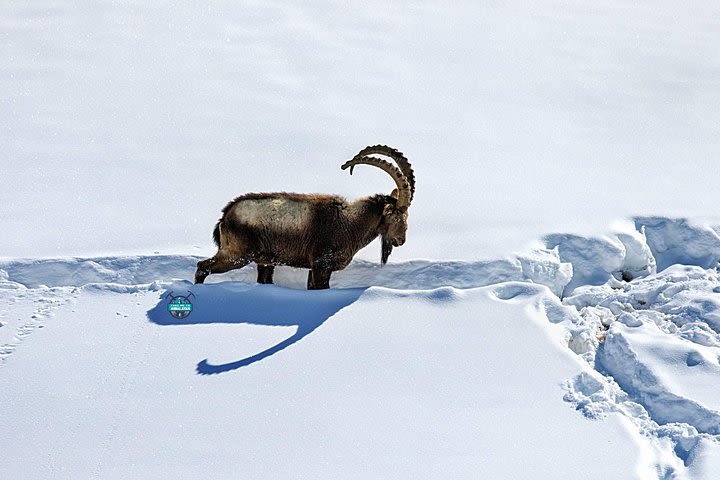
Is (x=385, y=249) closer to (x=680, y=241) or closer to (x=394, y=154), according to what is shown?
(x=394, y=154)

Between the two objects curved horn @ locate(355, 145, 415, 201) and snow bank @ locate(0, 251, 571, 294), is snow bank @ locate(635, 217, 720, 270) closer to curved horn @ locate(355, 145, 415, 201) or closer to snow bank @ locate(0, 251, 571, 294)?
snow bank @ locate(0, 251, 571, 294)

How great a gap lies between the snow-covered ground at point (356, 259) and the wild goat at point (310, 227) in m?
0.34

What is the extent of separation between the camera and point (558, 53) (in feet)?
57.0

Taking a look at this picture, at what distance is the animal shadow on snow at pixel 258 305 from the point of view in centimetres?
766

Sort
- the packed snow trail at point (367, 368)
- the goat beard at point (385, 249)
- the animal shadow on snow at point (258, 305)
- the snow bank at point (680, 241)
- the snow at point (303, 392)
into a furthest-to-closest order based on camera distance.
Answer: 1. the snow bank at point (680, 241)
2. the goat beard at point (385, 249)
3. the animal shadow on snow at point (258, 305)
4. the packed snow trail at point (367, 368)
5. the snow at point (303, 392)

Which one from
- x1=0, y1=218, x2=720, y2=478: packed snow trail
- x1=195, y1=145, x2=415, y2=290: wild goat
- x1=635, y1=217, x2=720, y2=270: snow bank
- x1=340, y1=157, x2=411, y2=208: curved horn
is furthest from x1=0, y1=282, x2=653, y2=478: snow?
x1=635, y1=217, x2=720, y2=270: snow bank

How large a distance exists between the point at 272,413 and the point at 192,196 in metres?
4.74

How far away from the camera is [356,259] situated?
9.29 m

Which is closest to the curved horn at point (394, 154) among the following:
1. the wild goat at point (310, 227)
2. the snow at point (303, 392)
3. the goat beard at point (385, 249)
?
the wild goat at point (310, 227)

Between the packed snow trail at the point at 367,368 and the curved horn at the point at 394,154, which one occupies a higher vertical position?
the curved horn at the point at 394,154

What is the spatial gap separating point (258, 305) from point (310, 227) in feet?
3.86

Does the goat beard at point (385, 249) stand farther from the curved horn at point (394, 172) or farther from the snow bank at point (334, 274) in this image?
the curved horn at point (394, 172)

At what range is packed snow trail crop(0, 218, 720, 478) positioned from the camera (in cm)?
596

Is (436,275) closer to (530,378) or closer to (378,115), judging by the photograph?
(530,378)
